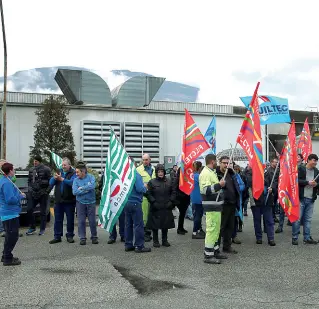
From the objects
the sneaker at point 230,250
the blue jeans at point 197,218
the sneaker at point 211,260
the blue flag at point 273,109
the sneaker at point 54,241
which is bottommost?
the sneaker at point 54,241

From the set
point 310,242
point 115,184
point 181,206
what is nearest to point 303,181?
point 310,242

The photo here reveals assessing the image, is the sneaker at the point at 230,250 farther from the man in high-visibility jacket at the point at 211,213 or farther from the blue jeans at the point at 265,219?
the blue jeans at the point at 265,219

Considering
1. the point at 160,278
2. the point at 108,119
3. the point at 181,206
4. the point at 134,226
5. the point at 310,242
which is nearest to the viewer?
the point at 160,278

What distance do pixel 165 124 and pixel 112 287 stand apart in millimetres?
21726

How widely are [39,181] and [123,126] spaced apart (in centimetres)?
1585

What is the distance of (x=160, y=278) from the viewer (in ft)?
20.1

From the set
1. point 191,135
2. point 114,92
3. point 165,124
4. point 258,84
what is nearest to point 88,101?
point 114,92

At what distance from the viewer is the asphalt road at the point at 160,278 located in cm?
508

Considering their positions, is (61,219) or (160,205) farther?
(61,219)

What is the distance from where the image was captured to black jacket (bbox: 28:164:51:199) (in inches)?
403

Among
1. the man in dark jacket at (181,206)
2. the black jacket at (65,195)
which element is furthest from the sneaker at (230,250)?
the black jacket at (65,195)

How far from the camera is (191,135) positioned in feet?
30.4

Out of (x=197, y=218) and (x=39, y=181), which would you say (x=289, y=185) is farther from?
(x=39, y=181)

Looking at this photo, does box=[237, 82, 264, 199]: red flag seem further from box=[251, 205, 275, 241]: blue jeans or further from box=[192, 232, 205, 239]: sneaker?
box=[192, 232, 205, 239]: sneaker
